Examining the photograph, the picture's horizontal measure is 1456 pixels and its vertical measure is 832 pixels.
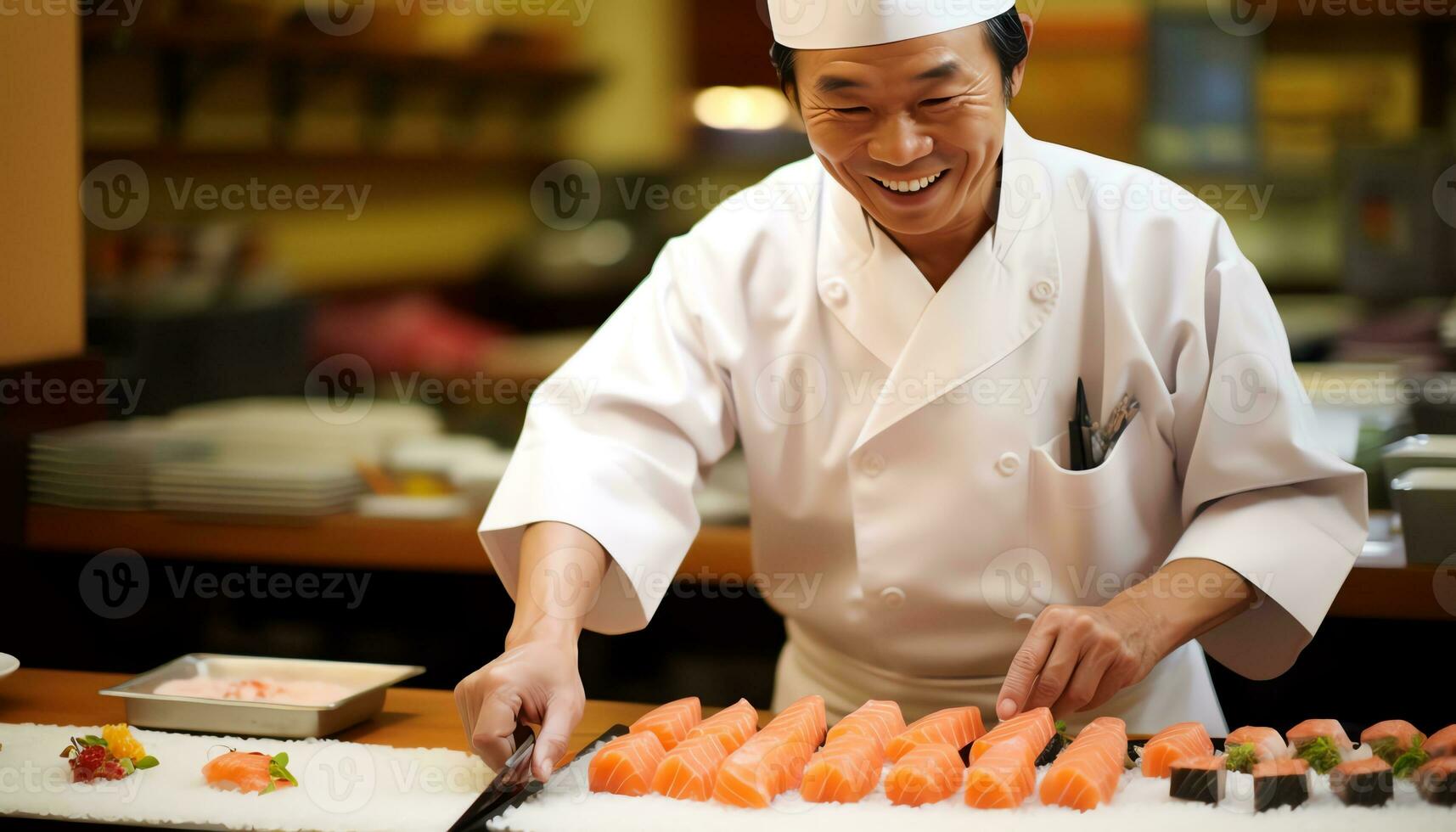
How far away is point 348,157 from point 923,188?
3048 mm

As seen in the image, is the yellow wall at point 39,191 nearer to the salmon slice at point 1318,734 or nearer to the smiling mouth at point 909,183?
the smiling mouth at point 909,183

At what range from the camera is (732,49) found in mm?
4211

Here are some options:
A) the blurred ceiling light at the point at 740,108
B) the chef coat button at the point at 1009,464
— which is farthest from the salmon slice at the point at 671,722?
the blurred ceiling light at the point at 740,108

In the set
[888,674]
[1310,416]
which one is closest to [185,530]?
[888,674]

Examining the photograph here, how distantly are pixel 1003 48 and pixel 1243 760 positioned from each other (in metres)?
0.82

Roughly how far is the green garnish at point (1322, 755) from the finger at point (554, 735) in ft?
2.44

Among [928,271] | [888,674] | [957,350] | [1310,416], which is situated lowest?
[888,674]

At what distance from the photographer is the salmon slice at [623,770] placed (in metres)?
1.32

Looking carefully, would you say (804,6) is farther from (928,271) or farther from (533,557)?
(533,557)

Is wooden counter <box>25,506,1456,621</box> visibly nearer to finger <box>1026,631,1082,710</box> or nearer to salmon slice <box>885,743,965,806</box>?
finger <box>1026,631,1082,710</box>

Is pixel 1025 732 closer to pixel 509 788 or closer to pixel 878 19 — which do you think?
pixel 509 788

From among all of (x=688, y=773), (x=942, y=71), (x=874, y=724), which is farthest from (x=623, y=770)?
(x=942, y=71)

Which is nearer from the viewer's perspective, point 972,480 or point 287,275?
point 972,480

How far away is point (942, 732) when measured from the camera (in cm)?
142
